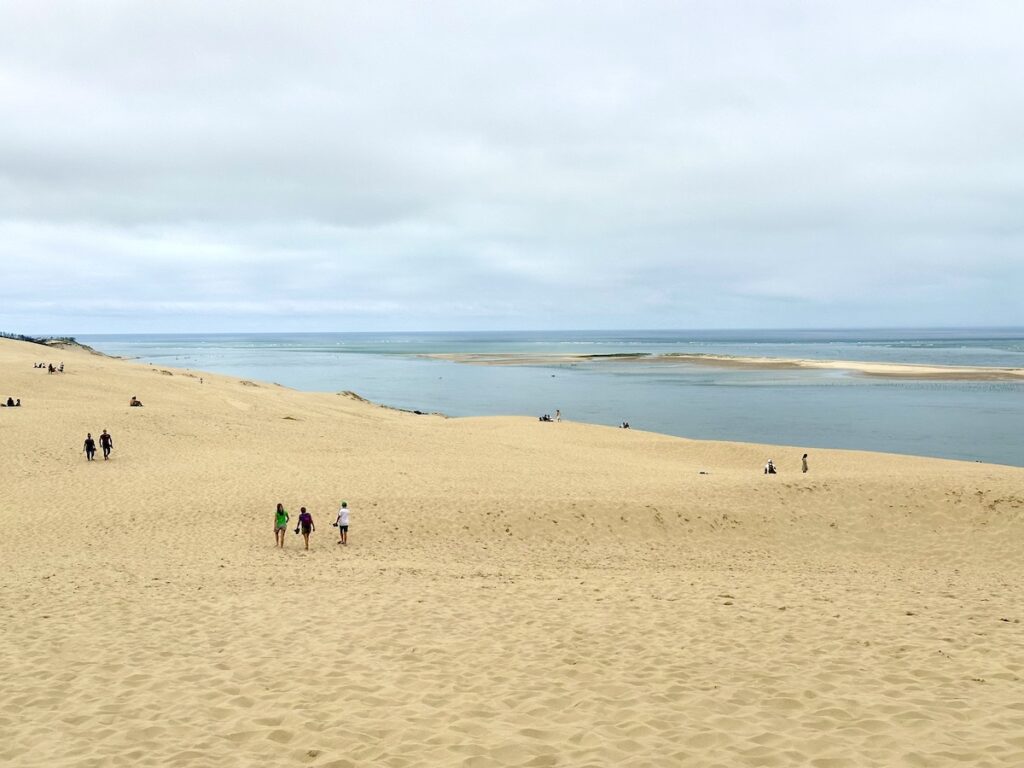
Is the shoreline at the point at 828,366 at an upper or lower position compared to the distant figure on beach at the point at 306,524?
upper

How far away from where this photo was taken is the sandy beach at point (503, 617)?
6664 millimetres

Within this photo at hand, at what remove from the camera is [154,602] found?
11.3 metres

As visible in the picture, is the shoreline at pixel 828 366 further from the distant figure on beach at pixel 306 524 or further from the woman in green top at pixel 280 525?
the woman in green top at pixel 280 525

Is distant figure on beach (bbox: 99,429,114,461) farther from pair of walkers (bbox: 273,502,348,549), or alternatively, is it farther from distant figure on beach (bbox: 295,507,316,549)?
distant figure on beach (bbox: 295,507,316,549)

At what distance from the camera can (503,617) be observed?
34.6 feet

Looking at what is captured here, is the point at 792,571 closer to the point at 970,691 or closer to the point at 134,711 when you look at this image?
the point at 970,691

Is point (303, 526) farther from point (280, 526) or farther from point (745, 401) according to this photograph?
point (745, 401)

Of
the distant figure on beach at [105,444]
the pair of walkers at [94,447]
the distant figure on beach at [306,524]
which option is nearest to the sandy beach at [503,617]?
the distant figure on beach at [306,524]

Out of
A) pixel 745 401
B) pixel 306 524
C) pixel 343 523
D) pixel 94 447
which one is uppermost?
pixel 745 401

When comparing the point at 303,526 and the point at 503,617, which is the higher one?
the point at 503,617

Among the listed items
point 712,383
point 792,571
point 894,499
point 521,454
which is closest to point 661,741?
point 792,571

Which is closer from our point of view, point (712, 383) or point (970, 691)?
point (970, 691)

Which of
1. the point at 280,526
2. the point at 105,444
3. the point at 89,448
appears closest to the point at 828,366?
the point at 105,444

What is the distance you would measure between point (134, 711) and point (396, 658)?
285 cm
